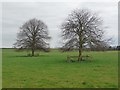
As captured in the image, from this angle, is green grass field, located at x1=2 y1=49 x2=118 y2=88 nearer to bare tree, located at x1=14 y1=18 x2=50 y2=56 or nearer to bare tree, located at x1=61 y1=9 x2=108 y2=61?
bare tree, located at x1=61 y1=9 x2=108 y2=61

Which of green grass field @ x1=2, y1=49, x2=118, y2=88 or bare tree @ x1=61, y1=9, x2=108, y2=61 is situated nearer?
green grass field @ x1=2, y1=49, x2=118, y2=88

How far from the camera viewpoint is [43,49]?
257 ft

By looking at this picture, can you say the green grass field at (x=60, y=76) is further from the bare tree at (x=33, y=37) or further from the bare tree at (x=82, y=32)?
the bare tree at (x=33, y=37)

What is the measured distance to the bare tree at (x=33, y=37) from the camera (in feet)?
255

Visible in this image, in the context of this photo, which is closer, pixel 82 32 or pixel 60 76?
pixel 60 76

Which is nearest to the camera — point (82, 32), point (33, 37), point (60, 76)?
point (60, 76)

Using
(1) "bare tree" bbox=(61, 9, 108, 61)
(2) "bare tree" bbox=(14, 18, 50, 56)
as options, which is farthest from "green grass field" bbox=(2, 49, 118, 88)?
(2) "bare tree" bbox=(14, 18, 50, 56)

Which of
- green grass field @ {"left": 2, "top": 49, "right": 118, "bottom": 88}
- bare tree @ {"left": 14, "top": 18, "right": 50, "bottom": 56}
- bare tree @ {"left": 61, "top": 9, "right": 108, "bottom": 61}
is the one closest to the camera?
green grass field @ {"left": 2, "top": 49, "right": 118, "bottom": 88}

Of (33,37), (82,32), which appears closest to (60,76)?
(82,32)

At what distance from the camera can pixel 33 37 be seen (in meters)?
78.4

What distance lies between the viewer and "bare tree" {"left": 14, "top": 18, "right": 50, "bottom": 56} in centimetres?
7769

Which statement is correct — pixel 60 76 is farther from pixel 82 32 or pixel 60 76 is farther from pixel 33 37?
pixel 33 37

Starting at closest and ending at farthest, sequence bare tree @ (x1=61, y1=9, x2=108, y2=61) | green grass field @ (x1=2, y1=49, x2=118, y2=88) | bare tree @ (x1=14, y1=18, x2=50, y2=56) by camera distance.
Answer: green grass field @ (x1=2, y1=49, x2=118, y2=88)
bare tree @ (x1=61, y1=9, x2=108, y2=61)
bare tree @ (x1=14, y1=18, x2=50, y2=56)

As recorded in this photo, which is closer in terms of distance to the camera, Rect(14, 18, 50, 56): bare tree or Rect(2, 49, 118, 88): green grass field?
Rect(2, 49, 118, 88): green grass field
